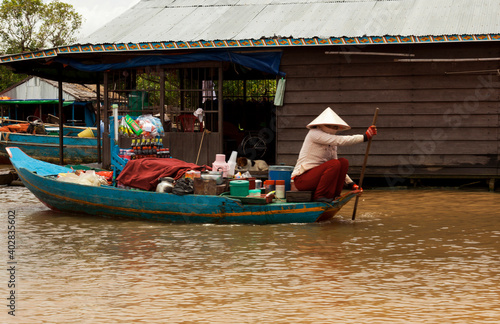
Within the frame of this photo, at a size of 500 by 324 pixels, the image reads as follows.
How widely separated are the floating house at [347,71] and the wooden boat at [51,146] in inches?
311

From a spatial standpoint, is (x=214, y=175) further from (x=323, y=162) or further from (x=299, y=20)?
(x=299, y=20)

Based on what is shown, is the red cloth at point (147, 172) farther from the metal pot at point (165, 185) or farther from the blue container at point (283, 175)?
the blue container at point (283, 175)

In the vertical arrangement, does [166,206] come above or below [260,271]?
above

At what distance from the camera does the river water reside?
582 cm

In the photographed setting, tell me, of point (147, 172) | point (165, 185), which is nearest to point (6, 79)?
point (147, 172)

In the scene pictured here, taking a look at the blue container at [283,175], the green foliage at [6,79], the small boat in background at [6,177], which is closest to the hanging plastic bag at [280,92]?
the blue container at [283,175]

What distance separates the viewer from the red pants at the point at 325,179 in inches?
386

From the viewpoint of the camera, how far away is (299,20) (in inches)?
595

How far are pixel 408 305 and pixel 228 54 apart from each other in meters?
9.46

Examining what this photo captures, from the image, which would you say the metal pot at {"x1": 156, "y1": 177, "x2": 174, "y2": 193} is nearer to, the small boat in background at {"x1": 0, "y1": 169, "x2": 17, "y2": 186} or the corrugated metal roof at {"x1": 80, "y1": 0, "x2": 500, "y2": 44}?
the corrugated metal roof at {"x1": 80, "y1": 0, "x2": 500, "y2": 44}

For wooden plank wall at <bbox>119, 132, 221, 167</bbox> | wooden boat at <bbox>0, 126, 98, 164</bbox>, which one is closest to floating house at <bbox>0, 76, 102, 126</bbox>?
wooden boat at <bbox>0, 126, 98, 164</bbox>

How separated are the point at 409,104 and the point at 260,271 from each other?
25.9ft

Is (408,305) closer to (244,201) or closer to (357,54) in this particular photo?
(244,201)

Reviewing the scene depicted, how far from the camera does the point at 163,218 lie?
34.7 feet
